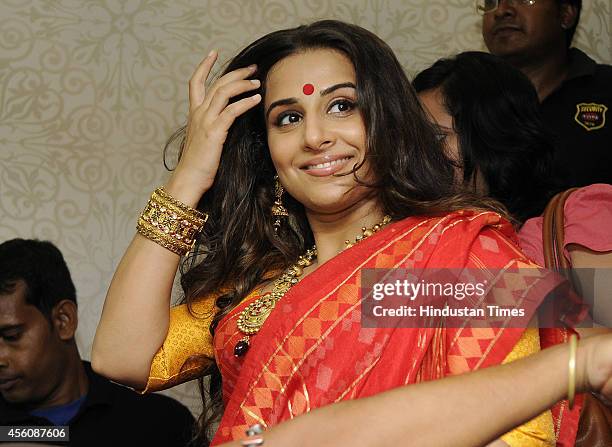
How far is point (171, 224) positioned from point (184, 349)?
0.26 metres

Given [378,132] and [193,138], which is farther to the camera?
[193,138]

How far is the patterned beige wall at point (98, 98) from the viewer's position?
3.23 meters

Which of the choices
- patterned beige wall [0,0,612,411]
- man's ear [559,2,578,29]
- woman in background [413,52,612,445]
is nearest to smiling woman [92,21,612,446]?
woman in background [413,52,612,445]

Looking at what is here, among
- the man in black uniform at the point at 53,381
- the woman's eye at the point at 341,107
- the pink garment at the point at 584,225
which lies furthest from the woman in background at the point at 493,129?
the man in black uniform at the point at 53,381

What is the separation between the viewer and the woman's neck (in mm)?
2043

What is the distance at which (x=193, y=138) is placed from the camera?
2.14 m

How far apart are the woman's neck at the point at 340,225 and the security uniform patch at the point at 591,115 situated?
4.06 ft

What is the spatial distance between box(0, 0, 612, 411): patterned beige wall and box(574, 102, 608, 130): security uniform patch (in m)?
0.50

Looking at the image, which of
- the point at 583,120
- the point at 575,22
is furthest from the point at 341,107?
the point at 575,22

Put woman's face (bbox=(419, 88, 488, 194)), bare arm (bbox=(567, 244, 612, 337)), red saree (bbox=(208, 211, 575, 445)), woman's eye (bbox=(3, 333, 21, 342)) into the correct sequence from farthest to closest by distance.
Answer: woman's eye (bbox=(3, 333, 21, 342)) → woman's face (bbox=(419, 88, 488, 194)) → bare arm (bbox=(567, 244, 612, 337)) → red saree (bbox=(208, 211, 575, 445))

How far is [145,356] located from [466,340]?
2.27 feet

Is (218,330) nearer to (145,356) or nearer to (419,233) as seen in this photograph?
(145,356)

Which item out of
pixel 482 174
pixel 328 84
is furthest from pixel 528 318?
pixel 482 174

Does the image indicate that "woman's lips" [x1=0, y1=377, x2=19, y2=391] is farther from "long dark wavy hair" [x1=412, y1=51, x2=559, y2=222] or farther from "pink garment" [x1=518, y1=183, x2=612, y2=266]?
"pink garment" [x1=518, y1=183, x2=612, y2=266]
